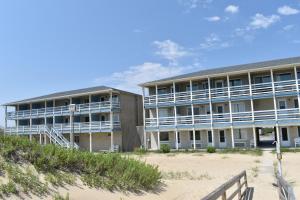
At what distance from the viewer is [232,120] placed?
34.2m

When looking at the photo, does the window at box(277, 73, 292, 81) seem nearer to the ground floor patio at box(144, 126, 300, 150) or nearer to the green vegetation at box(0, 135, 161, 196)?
the ground floor patio at box(144, 126, 300, 150)

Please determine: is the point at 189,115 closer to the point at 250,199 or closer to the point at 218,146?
the point at 218,146

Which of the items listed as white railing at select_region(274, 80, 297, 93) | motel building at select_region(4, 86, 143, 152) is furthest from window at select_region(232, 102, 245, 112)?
motel building at select_region(4, 86, 143, 152)

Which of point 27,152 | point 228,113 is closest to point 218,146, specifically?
point 228,113

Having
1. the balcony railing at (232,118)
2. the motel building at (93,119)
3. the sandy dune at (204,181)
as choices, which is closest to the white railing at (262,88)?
the balcony railing at (232,118)

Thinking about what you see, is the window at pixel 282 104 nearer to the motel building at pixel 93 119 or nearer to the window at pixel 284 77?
the window at pixel 284 77

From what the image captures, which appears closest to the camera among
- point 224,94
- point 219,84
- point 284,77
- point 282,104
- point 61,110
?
point 284,77

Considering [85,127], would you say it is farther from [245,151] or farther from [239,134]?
[245,151]

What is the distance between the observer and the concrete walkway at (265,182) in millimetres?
11966

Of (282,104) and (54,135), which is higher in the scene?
(282,104)

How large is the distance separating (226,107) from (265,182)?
21.7 metres

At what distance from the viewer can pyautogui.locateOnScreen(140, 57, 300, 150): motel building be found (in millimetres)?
31750

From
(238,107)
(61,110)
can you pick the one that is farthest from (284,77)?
(61,110)

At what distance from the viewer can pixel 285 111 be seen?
3189cm
